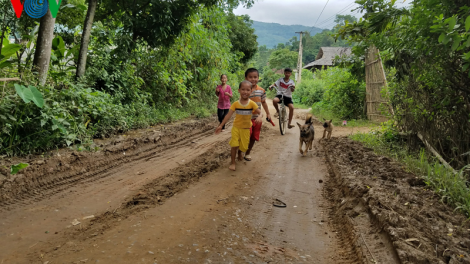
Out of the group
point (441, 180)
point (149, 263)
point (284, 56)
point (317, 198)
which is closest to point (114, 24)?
point (317, 198)

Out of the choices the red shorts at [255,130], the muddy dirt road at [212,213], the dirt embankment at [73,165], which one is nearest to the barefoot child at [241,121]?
the red shorts at [255,130]

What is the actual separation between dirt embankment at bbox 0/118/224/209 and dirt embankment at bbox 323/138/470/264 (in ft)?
12.9

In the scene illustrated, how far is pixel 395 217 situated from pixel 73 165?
4.96 metres

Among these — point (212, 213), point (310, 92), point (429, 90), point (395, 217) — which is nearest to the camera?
point (395, 217)

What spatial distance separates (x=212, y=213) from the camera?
3857 mm

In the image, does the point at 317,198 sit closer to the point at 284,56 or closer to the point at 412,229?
the point at 412,229

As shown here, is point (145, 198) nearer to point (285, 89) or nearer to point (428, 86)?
point (428, 86)

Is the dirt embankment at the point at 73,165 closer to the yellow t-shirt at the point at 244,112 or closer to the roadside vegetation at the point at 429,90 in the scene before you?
the yellow t-shirt at the point at 244,112

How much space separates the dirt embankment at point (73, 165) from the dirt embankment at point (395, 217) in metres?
3.95

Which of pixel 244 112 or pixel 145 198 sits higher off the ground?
pixel 244 112

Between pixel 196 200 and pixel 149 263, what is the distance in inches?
66.9

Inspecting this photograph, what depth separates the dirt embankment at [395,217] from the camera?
284 centimetres

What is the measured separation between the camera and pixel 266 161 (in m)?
6.94

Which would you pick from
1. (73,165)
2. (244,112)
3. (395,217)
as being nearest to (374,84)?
(244,112)
